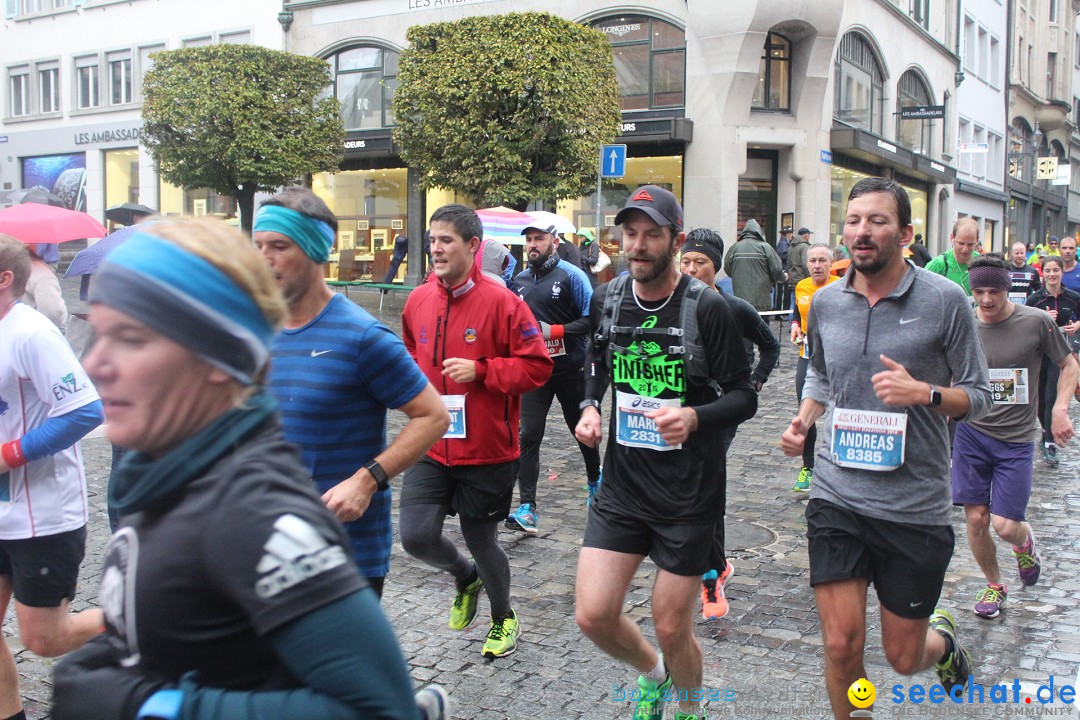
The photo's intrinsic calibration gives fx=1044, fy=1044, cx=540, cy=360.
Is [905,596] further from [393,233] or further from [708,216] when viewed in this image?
[393,233]

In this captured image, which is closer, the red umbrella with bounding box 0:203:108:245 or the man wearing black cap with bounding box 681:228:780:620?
the man wearing black cap with bounding box 681:228:780:620

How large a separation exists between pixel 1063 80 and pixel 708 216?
122 ft

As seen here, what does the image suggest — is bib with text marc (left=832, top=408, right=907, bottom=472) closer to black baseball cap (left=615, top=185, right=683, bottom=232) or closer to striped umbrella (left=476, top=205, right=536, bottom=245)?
black baseball cap (left=615, top=185, right=683, bottom=232)

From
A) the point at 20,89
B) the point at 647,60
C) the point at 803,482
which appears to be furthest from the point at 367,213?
the point at 803,482

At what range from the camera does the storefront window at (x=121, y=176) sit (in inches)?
1414

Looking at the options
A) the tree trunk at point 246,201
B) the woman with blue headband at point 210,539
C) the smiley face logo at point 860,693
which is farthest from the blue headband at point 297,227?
the tree trunk at point 246,201

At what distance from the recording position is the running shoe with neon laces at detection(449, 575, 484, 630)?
486cm

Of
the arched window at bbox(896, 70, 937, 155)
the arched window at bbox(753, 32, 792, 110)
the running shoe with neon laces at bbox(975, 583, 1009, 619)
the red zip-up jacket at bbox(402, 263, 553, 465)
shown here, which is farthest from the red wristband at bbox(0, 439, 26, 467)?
the arched window at bbox(896, 70, 937, 155)

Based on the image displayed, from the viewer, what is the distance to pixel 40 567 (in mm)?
3523

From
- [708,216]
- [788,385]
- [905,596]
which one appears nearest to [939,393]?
[905,596]

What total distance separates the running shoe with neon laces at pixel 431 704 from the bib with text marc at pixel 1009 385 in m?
4.57

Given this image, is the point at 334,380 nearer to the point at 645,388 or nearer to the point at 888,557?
the point at 645,388

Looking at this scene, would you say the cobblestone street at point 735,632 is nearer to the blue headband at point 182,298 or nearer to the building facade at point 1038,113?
the blue headband at point 182,298

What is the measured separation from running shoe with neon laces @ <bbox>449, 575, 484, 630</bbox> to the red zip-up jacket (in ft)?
2.10
